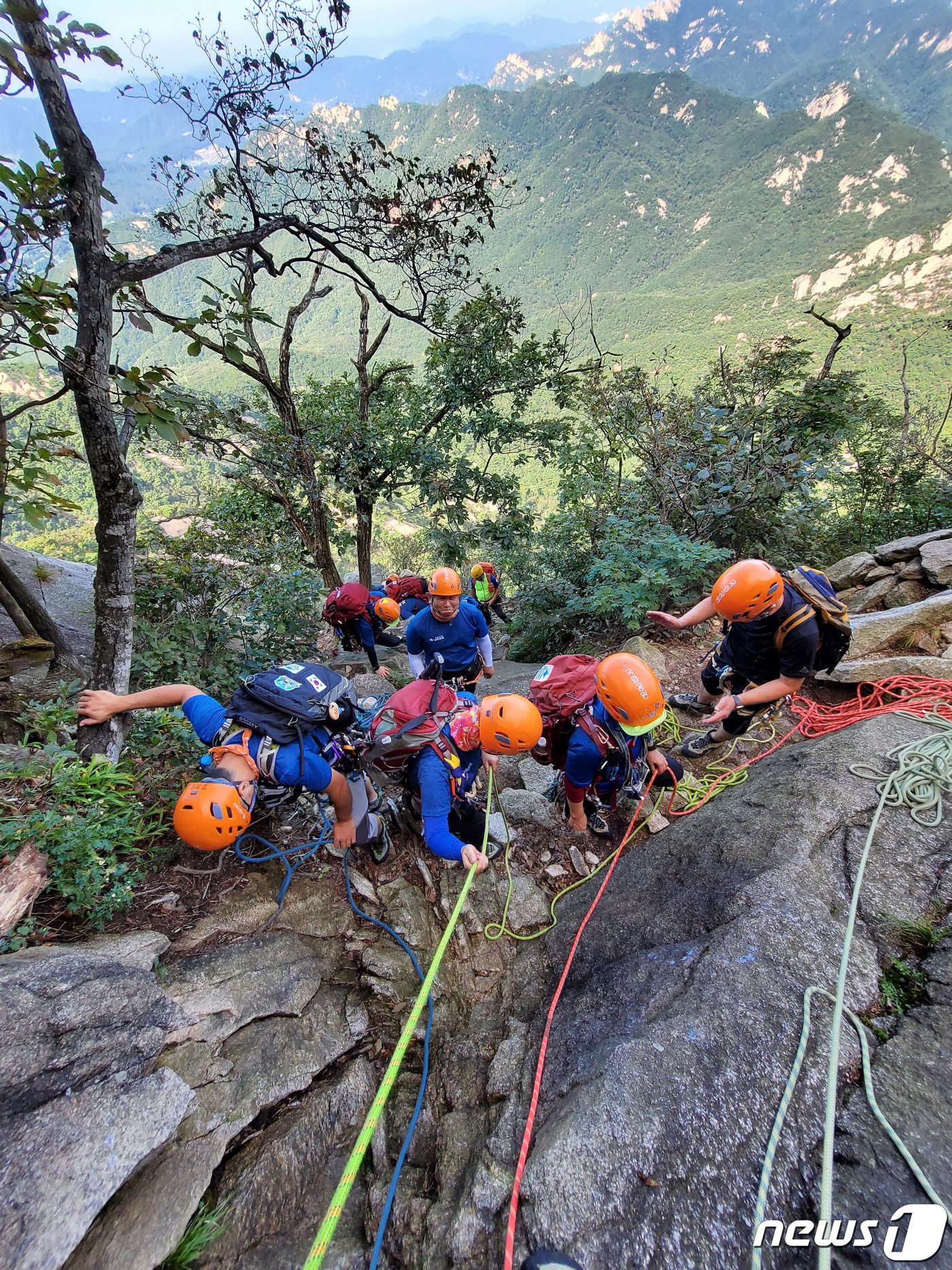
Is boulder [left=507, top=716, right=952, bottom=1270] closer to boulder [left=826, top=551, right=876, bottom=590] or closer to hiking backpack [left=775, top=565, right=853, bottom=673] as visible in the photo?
hiking backpack [left=775, top=565, right=853, bottom=673]

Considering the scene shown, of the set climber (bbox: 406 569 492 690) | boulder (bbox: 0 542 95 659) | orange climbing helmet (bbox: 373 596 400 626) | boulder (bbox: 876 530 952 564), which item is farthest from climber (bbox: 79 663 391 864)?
boulder (bbox: 876 530 952 564)

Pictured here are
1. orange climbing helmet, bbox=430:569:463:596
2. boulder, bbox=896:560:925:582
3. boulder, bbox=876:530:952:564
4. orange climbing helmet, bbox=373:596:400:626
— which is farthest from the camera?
orange climbing helmet, bbox=373:596:400:626

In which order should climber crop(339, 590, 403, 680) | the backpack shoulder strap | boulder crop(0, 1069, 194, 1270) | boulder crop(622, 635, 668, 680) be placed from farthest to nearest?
climber crop(339, 590, 403, 680) → boulder crop(622, 635, 668, 680) → the backpack shoulder strap → boulder crop(0, 1069, 194, 1270)

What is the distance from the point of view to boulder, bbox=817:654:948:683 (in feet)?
14.4

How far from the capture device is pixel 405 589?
7938mm

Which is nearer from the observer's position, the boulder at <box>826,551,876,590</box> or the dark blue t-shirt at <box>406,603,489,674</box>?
the dark blue t-shirt at <box>406,603,489,674</box>

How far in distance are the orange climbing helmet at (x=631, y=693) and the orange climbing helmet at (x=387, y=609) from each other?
13.8 ft

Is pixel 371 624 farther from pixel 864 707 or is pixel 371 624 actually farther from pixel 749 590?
pixel 864 707

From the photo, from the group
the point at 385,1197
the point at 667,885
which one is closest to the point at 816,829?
the point at 667,885

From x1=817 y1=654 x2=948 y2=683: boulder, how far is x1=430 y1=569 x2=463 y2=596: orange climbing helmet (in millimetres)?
3217

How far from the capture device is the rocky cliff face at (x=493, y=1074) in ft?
6.01

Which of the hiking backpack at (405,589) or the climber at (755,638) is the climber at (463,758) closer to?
the climber at (755,638)

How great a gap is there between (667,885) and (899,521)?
993 cm

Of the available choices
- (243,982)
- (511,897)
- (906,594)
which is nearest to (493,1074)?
(511,897)
